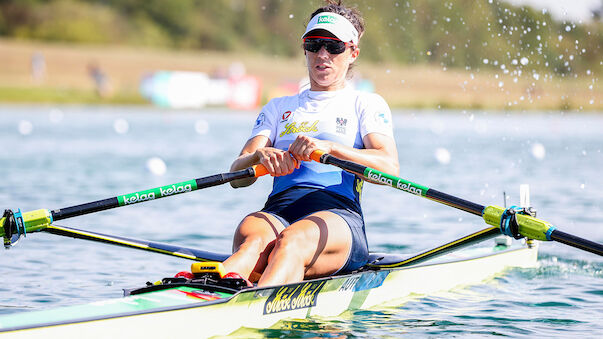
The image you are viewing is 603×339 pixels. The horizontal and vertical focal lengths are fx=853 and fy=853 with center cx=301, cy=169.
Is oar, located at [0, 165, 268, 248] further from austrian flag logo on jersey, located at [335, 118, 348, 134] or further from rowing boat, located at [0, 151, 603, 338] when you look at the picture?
austrian flag logo on jersey, located at [335, 118, 348, 134]

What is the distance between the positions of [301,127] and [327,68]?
0.39m

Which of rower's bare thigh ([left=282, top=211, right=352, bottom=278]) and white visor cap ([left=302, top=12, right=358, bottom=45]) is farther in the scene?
white visor cap ([left=302, top=12, right=358, bottom=45])

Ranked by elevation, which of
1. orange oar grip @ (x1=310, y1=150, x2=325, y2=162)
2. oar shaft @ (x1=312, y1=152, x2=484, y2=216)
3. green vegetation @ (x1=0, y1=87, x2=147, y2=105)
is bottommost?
oar shaft @ (x1=312, y1=152, x2=484, y2=216)

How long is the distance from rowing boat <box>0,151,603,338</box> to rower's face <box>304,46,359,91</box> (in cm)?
58

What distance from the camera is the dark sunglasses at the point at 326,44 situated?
5059 mm

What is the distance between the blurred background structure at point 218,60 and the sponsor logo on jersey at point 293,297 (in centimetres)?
2612

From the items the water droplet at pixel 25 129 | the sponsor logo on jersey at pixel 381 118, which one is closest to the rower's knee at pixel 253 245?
the sponsor logo on jersey at pixel 381 118

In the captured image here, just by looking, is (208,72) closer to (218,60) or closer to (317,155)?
(218,60)

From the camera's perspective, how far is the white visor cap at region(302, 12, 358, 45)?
16.6ft

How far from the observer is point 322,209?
16.2 ft

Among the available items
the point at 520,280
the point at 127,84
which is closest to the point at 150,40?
the point at 127,84

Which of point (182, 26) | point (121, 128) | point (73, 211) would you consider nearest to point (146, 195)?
point (73, 211)

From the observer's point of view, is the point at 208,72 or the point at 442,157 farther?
the point at 208,72

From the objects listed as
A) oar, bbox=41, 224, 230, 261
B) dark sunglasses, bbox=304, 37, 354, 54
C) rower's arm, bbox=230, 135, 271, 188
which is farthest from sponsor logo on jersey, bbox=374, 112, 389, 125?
oar, bbox=41, 224, 230, 261
